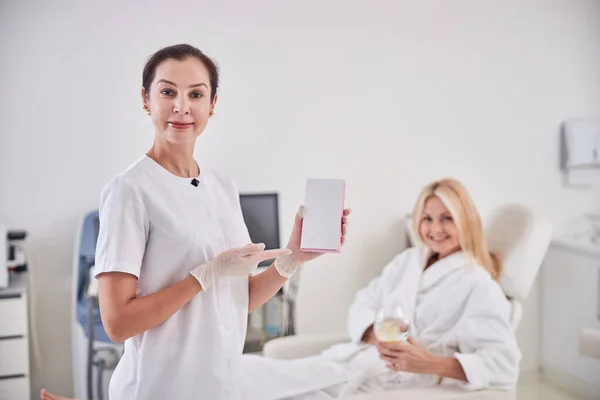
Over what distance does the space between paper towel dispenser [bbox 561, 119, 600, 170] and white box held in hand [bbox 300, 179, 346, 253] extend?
2392 millimetres

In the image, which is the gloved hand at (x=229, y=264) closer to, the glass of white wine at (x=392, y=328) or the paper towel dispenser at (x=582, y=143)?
the glass of white wine at (x=392, y=328)

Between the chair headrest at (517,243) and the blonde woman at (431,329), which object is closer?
the blonde woman at (431,329)

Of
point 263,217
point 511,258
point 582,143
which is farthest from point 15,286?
point 582,143

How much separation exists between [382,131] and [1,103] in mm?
1674

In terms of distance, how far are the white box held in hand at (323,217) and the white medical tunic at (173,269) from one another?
15cm

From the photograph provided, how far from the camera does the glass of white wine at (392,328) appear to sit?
2084mm

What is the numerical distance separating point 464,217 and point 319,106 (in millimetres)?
1050

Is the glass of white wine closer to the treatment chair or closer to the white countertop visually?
the treatment chair

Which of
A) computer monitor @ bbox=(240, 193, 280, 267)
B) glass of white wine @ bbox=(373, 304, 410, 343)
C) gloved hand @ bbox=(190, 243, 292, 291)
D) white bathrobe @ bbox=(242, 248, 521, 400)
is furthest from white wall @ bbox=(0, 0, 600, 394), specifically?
gloved hand @ bbox=(190, 243, 292, 291)

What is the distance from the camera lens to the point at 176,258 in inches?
53.1

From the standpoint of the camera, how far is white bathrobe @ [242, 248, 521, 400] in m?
2.05

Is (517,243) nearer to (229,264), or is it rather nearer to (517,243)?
(517,243)

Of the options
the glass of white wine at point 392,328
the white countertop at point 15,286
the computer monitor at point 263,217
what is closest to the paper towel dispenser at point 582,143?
the computer monitor at point 263,217

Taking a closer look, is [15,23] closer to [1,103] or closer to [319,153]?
[1,103]
